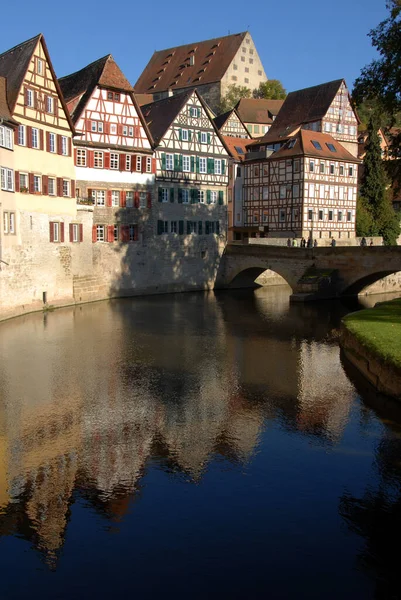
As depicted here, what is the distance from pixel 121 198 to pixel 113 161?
8.29 ft

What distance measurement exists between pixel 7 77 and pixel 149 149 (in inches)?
476

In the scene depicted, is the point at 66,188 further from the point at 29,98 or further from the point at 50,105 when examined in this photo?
the point at 29,98

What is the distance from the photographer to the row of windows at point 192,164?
4453 centimetres

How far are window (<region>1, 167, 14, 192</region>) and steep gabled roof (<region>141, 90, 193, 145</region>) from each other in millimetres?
15467

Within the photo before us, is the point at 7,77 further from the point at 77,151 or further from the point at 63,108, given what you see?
the point at 77,151

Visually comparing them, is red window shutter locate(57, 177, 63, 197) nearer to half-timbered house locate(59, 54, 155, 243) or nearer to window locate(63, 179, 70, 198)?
window locate(63, 179, 70, 198)

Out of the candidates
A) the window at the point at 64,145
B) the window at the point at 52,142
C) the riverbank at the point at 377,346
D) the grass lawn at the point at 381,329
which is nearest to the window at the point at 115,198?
the window at the point at 64,145

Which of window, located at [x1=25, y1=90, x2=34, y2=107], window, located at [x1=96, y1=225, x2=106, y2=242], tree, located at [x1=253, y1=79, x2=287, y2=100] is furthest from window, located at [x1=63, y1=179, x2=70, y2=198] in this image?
tree, located at [x1=253, y1=79, x2=287, y2=100]

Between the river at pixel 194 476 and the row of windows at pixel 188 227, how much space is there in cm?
2125

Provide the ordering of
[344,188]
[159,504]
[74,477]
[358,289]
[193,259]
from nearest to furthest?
[159,504] < [74,477] < [358,289] < [193,259] < [344,188]

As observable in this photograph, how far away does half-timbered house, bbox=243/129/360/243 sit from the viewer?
52312 mm

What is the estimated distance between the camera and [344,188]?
55.2 meters

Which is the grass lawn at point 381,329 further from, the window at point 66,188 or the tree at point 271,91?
the tree at point 271,91

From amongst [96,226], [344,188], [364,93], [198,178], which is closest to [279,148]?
[344,188]
